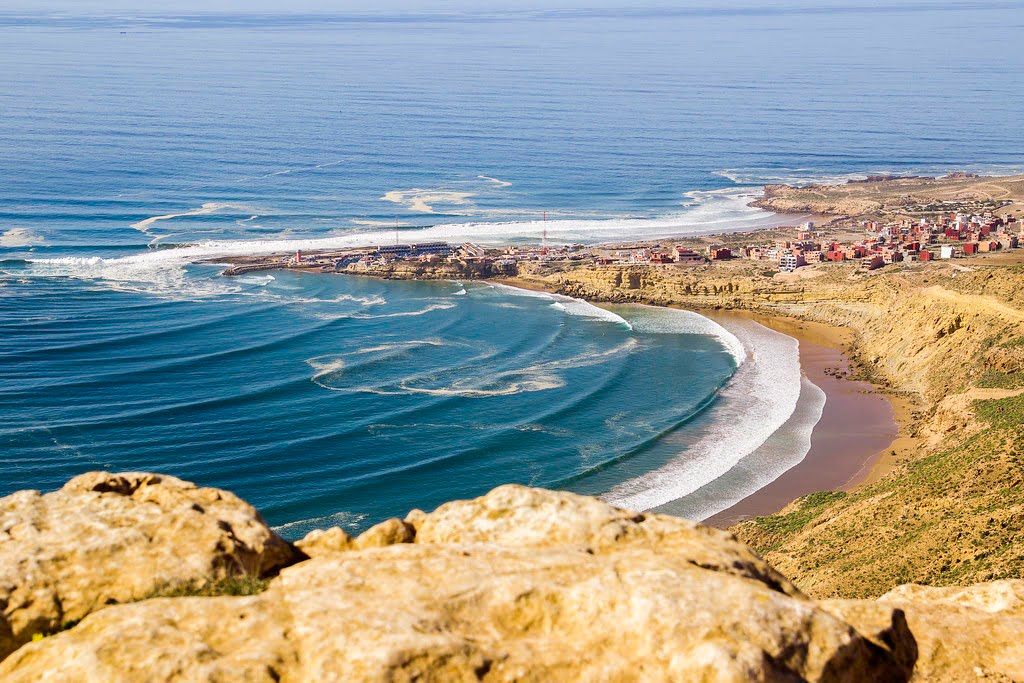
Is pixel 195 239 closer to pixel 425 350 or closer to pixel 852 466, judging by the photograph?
pixel 425 350

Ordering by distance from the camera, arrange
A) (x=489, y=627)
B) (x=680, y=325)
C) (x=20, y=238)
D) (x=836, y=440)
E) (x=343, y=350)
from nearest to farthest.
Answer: (x=489, y=627), (x=836, y=440), (x=343, y=350), (x=680, y=325), (x=20, y=238)

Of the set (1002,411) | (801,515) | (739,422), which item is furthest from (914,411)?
(801,515)

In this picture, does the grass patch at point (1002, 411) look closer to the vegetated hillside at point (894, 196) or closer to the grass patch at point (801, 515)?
the grass patch at point (801, 515)

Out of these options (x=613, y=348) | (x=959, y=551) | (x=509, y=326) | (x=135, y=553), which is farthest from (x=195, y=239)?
(x=135, y=553)

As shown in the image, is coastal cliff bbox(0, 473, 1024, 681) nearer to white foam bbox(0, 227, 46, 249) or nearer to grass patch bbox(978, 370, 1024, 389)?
grass patch bbox(978, 370, 1024, 389)

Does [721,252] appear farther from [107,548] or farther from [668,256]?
[107,548]

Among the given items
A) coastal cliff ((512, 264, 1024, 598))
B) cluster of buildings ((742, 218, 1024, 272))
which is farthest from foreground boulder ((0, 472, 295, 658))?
cluster of buildings ((742, 218, 1024, 272))
